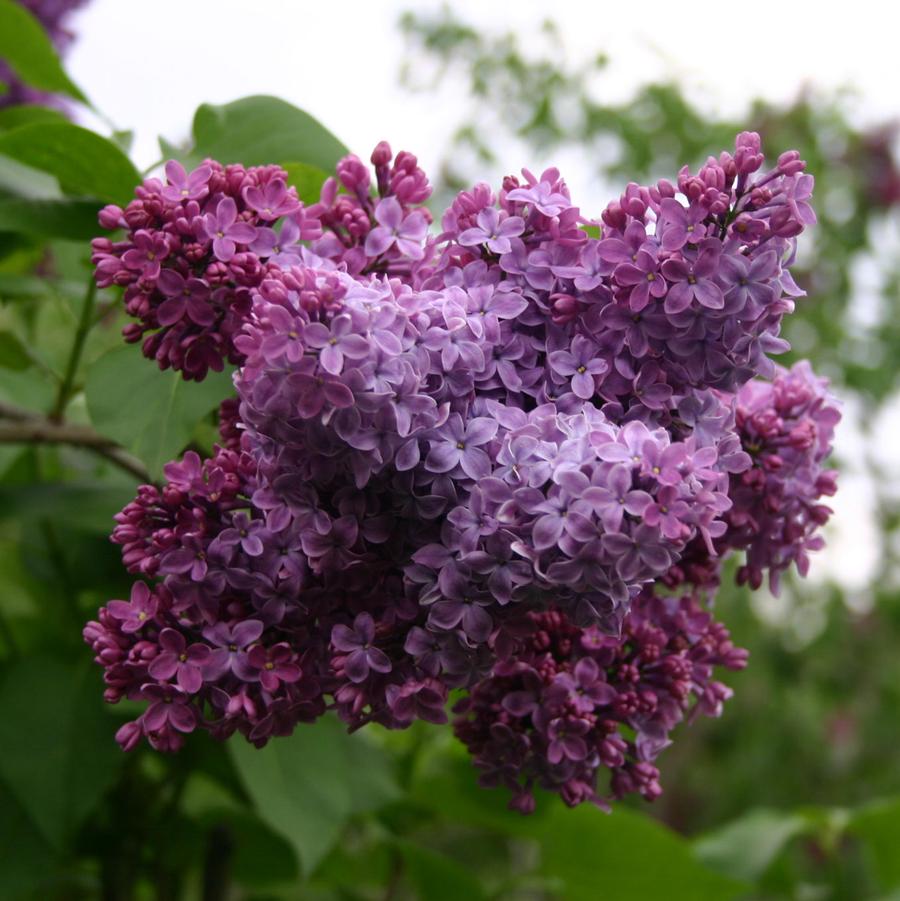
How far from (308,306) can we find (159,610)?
0.21 meters

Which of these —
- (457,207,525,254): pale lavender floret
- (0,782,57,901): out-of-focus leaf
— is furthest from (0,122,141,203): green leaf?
(0,782,57,901): out-of-focus leaf

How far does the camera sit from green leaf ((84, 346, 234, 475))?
33.7 inches

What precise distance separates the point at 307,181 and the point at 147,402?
21 centimetres

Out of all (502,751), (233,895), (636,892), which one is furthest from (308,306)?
(233,895)

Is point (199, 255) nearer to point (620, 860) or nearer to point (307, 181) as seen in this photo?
point (307, 181)

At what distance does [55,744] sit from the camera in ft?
3.88

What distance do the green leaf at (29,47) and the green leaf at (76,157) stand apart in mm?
206

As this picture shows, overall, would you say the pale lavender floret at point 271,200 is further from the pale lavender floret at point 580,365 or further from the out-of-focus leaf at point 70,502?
the out-of-focus leaf at point 70,502

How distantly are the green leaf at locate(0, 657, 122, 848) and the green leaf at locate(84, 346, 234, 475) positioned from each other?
43 centimetres

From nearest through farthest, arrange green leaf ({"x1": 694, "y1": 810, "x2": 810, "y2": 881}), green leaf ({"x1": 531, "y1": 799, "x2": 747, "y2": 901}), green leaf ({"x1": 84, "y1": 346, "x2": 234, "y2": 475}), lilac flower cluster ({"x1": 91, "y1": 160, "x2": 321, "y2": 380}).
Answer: lilac flower cluster ({"x1": 91, "y1": 160, "x2": 321, "y2": 380})
green leaf ({"x1": 84, "y1": 346, "x2": 234, "y2": 475})
green leaf ({"x1": 531, "y1": 799, "x2": 747, "y2": 901})
green leaf ({"x1": 694, "y1": 810, "x2": 810, "y2": 881})

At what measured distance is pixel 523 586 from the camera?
25.4 inches

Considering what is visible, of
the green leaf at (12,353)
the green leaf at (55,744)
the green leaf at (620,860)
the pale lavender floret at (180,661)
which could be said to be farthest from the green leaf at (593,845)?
the pale lavender floret at (180,661)

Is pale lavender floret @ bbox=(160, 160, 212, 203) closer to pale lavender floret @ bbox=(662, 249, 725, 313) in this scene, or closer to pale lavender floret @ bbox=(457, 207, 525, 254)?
pale lavender floret @ bbox=(457, 207, 525, 254)

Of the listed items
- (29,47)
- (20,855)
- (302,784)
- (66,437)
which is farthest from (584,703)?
(29,47)
